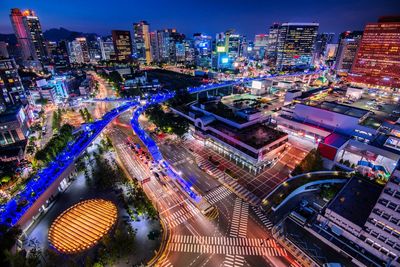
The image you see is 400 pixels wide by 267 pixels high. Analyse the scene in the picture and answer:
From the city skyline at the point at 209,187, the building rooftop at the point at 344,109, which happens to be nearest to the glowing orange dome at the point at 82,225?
the city skyline at the point at 209,187

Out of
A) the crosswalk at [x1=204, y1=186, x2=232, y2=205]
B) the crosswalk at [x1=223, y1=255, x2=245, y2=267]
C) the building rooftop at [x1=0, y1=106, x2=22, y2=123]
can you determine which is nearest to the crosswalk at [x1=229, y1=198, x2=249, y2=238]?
the crosswalk at [x1=204, y1=186, x2=232, y2=205]

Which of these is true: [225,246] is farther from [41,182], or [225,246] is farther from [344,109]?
[344,109]

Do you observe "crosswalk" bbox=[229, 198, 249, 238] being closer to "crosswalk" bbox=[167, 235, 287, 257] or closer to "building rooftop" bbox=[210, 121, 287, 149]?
A: "crosswalk" bbox=[167, 235, 287, 257]

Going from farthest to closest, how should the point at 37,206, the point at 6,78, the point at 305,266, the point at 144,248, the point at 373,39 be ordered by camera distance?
the point at 373,39 < the point at 6,78 < the point at 37,206 < the point at 144,248 < the point at 305,266

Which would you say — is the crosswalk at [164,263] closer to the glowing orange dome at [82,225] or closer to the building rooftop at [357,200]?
the glowing orange dome at [82,225]

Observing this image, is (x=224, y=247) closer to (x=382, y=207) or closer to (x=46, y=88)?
(x=382, y=207)

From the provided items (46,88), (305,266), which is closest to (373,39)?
(305,266)
